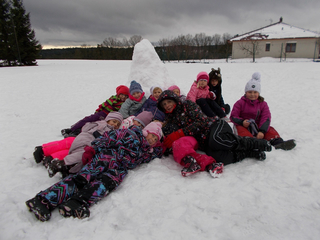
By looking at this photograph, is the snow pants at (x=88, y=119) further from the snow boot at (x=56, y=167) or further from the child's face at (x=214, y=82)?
the child's face at (x=214, y=82)

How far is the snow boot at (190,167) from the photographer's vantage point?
2.52 m

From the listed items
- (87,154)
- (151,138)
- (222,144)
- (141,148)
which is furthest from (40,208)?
(222,144)

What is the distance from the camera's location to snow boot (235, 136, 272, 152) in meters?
2.83

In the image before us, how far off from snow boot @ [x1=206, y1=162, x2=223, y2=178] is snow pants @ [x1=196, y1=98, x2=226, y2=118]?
7.58ft

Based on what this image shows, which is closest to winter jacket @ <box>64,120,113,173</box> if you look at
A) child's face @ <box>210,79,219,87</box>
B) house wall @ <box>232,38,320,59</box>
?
child's face @ <box>210,79,219,87</box>

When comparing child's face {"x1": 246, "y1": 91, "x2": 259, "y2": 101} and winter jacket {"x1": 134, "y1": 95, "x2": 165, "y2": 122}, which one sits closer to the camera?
child's face {"x1": 246, "y1": 91, "x2": 259, "y2": 101}

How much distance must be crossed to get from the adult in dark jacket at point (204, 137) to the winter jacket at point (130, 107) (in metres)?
1.27

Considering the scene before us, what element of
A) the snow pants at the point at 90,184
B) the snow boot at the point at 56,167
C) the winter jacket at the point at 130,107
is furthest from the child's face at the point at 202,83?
the snow boot at the point at 56,167

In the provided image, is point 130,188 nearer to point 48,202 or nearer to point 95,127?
point 48,202

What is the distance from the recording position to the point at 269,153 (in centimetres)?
301

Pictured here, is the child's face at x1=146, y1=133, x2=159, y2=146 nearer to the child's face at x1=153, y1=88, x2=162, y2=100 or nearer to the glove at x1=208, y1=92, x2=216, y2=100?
the child's face at x1=153, y1=88, x2=162, y2=100

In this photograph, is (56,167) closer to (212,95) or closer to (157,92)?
(157,92)

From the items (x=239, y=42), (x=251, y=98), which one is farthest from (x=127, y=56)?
(x=251, y=98)

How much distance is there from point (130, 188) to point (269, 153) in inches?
87.9
